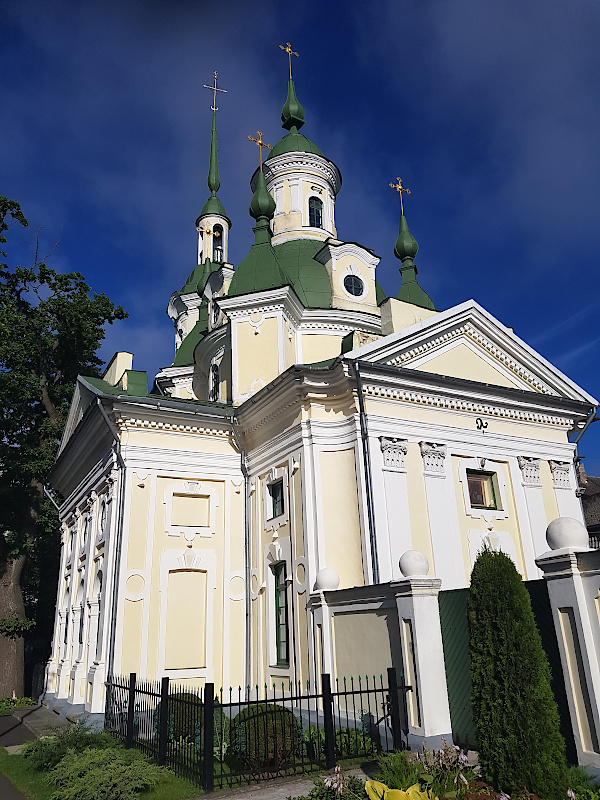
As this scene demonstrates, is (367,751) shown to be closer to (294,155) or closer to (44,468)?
(44,468)


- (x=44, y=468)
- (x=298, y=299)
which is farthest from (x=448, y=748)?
(x=44, y=468)

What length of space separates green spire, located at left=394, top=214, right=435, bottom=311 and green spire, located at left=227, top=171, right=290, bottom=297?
Result: 4.98m

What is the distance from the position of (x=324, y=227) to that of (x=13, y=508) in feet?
48.8

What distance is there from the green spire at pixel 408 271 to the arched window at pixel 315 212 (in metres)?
2.96

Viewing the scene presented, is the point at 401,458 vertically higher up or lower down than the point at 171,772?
higher up

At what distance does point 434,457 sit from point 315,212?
1316 centimetres

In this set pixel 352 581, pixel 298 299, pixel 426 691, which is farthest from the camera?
pixel 298 299

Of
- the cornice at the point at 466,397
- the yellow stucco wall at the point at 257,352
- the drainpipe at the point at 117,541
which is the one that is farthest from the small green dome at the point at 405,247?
the drainpipe at the point at 117,541

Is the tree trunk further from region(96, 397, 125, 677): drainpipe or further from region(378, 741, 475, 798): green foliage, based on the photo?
region(378, 741, 475, 798): green foliage

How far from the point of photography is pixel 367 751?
8.10 m

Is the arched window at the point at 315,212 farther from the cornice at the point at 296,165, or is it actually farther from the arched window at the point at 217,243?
the arched window at the point at 217,243

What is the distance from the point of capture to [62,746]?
9.66 m

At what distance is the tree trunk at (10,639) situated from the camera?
19.8 meters

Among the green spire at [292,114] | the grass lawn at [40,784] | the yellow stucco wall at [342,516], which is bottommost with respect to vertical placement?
the grass lawn at [40,784]
